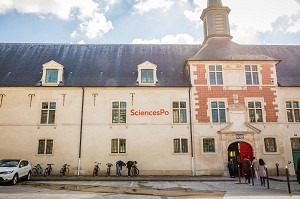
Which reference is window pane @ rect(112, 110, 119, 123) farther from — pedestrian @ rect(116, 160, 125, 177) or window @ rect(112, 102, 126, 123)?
pedestrian @ rect(116, 160, 125, 177)

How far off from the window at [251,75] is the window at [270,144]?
4.89 m

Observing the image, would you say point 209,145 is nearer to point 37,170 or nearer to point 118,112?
point 118,112

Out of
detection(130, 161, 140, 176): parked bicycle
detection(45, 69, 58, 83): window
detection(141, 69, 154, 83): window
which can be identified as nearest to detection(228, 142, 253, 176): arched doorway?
detection(130, 161, 140, 176): parked bicycle

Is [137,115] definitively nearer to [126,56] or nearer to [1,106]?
[126,56]

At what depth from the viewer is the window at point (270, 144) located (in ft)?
68.5

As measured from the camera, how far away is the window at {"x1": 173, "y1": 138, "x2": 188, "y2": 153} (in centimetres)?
2078

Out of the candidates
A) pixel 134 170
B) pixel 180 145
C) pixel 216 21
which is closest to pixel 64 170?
pixel 134 170

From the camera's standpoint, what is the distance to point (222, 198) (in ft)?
33.1

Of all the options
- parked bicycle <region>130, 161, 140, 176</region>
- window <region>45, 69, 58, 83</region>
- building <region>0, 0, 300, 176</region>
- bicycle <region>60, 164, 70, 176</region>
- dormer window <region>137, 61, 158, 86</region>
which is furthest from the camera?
dormer window <region>137, 61, 158, 86</region>

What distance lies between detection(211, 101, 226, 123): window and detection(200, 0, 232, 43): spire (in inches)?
335

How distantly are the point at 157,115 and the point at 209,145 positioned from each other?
16.1 feet

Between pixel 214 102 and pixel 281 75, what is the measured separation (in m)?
7.32

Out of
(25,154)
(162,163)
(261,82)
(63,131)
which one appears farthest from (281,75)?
(25,154)

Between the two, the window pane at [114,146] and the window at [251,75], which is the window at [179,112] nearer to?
the window pane at [114,146]
